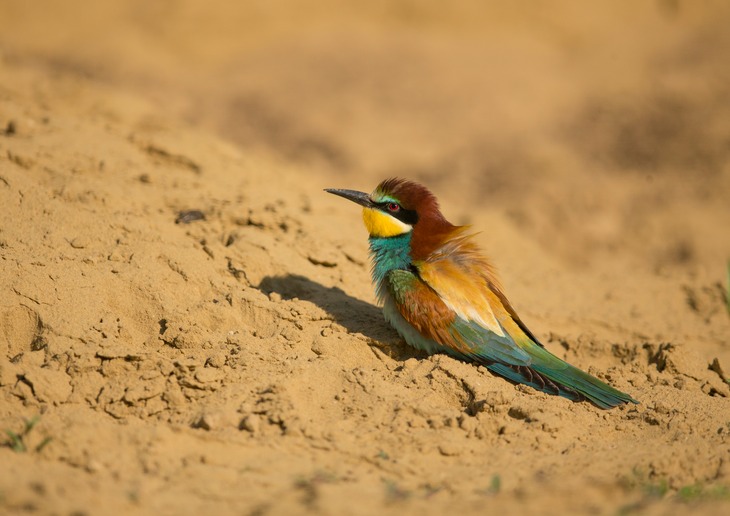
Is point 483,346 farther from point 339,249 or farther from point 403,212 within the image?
point 339,249

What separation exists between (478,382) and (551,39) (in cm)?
705

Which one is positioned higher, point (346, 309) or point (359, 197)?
point (359, 197)

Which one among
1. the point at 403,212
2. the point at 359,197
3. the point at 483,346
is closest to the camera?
the point at 483,346

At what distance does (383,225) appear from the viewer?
3.92 meters

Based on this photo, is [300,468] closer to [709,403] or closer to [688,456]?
[688,456]

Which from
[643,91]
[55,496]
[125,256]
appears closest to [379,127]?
[643,91]

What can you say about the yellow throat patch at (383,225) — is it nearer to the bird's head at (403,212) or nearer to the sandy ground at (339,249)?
the bird's head at (403,212)

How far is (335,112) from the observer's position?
7750 mm

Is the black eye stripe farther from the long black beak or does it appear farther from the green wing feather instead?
the green wing feather

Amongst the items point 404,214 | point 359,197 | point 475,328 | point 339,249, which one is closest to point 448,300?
point 475,328

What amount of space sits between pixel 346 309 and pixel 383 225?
0.45 metres

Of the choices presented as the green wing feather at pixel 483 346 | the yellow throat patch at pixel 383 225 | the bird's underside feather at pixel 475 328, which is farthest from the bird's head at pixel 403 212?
the green wing feather at pixel 483 346

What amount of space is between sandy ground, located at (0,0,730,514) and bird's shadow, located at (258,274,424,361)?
13mm

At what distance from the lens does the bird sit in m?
3.48
